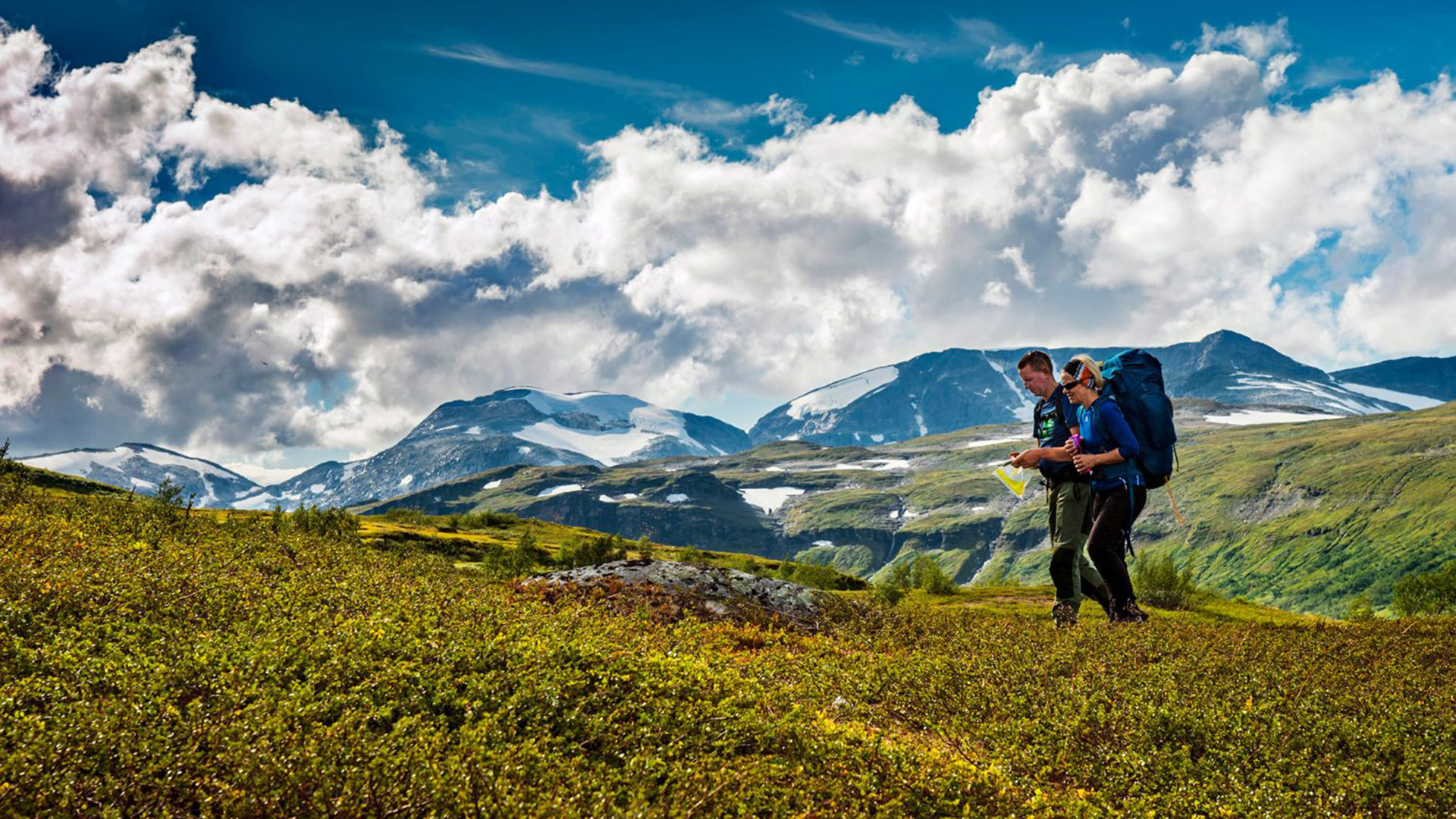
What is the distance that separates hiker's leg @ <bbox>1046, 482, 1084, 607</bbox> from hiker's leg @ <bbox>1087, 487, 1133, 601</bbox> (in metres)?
0.32

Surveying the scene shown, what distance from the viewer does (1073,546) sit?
13492 mm

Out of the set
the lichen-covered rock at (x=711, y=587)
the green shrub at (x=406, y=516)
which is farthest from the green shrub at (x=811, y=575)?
the green shrub at (x=406, y=516)

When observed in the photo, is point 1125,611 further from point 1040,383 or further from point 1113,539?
point 1040,383

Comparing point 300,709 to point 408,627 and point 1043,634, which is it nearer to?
point 408,627

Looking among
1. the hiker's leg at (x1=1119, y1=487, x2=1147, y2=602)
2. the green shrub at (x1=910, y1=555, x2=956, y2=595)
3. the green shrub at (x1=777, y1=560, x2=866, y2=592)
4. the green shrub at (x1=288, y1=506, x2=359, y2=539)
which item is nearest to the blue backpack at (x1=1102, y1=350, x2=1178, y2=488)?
the hiker's leg at (x1=1119, y1=487, x2=1147, y2=602)

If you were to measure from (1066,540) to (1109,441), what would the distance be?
6.20ft

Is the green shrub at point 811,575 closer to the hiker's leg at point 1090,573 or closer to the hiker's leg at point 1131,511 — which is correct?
the hiker's leg at point 1090,573

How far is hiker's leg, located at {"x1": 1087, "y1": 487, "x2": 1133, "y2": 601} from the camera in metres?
13.4

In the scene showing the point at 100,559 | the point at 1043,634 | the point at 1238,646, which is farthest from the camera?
the point at 1043,634

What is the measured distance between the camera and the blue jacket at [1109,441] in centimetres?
1309

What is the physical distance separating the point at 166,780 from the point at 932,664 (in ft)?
23.6

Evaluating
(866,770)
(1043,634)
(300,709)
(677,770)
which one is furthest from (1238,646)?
(300,709)

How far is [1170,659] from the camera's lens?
928 cm

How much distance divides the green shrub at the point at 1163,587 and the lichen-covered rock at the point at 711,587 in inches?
369
